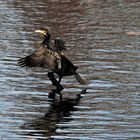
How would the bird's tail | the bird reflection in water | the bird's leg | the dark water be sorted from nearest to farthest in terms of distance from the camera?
the bird reflection in water → the dark water → the bird's leg → the bird's tail

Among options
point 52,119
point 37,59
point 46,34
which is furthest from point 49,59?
point 52,119

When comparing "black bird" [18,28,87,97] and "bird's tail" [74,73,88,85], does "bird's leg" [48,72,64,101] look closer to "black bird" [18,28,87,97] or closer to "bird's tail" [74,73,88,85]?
"black bird" [18,28,87,97]

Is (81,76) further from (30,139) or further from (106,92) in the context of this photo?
(30,139)

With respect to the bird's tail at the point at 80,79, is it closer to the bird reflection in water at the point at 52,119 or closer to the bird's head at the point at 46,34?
the bird reflection in water at the point at 52,119

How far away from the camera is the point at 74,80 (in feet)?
47.0

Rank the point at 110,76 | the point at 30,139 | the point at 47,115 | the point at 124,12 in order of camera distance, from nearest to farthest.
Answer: the point at 30,139 → the point at 47,115 → the point at 110,76 → the point at 124,12

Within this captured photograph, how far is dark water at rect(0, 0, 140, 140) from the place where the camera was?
35.7 feet

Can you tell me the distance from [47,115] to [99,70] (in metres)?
3.34

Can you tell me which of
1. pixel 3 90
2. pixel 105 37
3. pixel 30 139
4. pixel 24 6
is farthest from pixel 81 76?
pixel 24 6

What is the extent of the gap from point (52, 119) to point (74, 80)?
9.50 ft

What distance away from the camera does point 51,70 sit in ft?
44.1

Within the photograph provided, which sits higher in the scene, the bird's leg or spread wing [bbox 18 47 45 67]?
spread wing [bbox 18 47 45 67]

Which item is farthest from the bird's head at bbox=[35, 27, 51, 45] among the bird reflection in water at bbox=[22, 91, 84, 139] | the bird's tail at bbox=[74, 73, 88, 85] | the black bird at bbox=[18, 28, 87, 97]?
the bird reflection in water at bbox=[22, 91, 84, 139]

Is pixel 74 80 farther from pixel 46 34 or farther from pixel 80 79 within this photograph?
pixel 46 34
